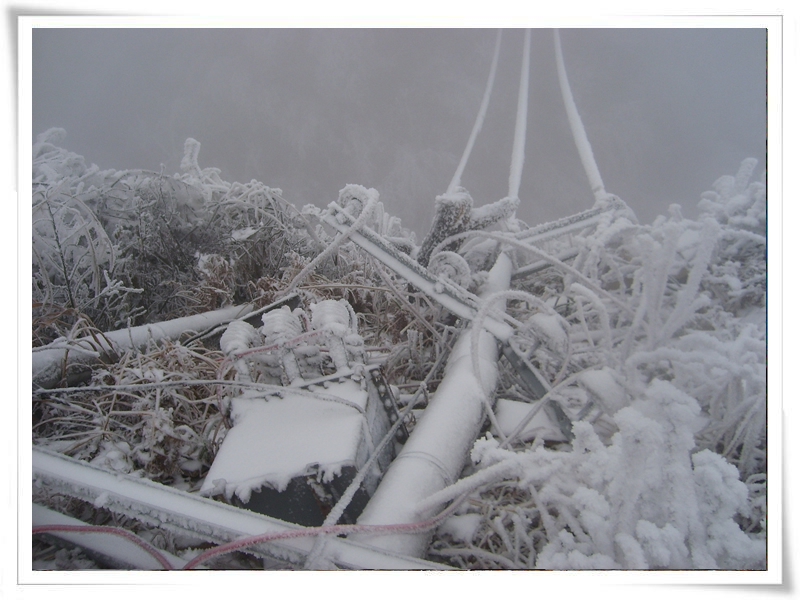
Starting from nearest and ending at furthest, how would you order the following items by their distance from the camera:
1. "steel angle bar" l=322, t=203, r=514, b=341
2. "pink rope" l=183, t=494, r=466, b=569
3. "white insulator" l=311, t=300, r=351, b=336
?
"pink rope" l=183, t=494, r=466, b=569, "white insulator" l=311, t=300, r=351, b=336, "steel angle bar" l=322, t=203, r=514, b=341

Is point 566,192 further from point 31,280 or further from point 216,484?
point 31,280

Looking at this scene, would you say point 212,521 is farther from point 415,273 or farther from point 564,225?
point 564,225

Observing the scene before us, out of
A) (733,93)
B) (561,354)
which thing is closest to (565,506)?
(561,354)

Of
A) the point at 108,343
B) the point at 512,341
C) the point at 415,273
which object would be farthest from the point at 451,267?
the point at 108,343

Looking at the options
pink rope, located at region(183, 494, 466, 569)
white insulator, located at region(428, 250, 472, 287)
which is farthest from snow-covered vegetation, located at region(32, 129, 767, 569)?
pink rope, located at region(183, 494, 466, 569)

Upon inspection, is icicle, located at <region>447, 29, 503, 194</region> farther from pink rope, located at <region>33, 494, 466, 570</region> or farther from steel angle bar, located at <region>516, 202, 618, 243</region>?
pink rope, located at <region>33, 494, 466, 570</region>

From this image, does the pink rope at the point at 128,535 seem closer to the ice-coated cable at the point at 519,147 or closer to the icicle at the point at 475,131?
the icicle at the point at 475,131
